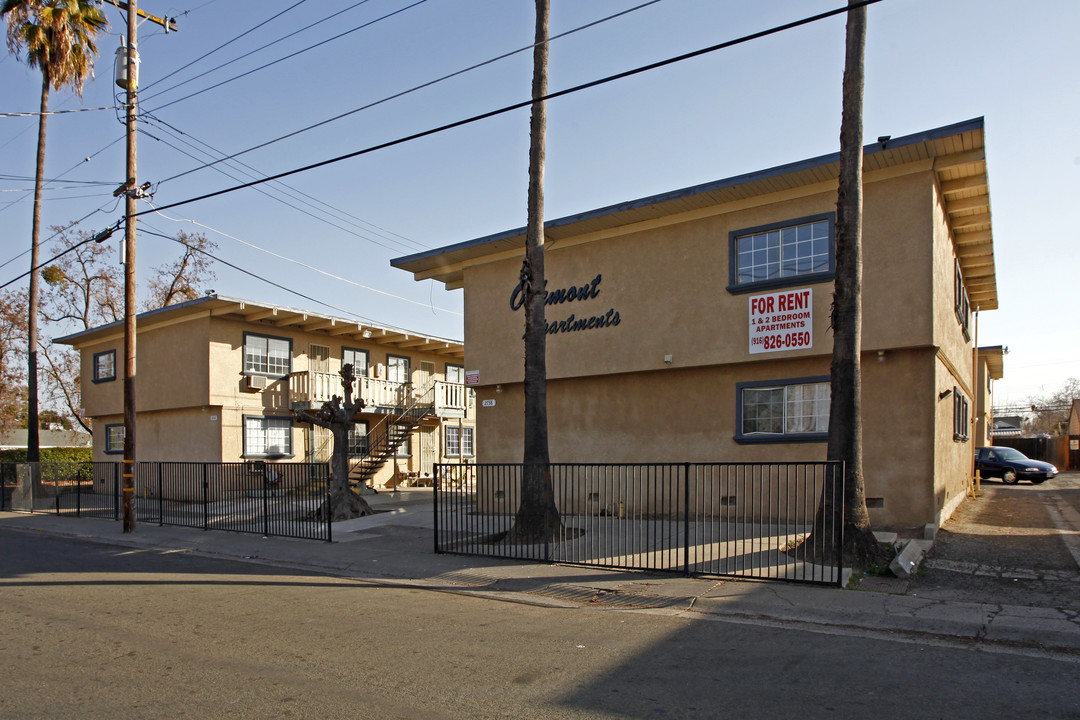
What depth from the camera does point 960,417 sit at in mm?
18109

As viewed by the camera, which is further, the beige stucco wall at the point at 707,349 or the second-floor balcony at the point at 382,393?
the second-floor balcony at the point at 382,393

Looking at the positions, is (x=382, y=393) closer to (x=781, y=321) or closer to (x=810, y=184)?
(x=781, y=321)

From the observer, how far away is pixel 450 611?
855 cm

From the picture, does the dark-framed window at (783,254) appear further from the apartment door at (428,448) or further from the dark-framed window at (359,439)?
the apartment door at (428,448)

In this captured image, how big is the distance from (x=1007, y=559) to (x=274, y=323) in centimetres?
2186

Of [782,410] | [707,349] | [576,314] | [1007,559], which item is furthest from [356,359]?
[1007,559]

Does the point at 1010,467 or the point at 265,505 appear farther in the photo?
the point at 1010,467

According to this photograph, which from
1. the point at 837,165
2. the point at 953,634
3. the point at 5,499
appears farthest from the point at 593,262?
the point at 5,499

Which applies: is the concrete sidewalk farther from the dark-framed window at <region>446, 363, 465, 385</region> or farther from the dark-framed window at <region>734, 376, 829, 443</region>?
the dark-framed window at <region>446, 363, 465, 385</region>

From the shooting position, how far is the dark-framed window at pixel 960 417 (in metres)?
16.8

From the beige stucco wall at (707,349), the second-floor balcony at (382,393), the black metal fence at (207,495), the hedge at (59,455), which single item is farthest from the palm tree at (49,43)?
the beige stucco wall at (707,349)

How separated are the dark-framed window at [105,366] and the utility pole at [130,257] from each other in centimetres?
1326

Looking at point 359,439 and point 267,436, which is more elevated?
point 267,436

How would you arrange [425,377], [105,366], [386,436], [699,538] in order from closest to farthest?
[699,538], [386,436], [105,366], [425,377]
